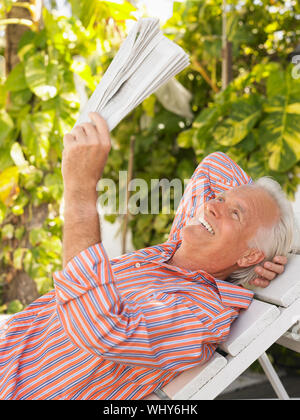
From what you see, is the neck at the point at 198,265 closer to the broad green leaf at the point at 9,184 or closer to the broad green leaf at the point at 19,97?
the broad green leaf at the point at 9,184

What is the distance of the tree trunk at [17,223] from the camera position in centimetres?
291

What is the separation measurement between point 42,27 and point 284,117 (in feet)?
5.05

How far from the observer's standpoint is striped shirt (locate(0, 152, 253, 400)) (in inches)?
39.8

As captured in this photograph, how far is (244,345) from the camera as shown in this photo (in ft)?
3.88

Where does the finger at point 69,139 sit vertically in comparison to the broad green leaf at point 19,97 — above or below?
below

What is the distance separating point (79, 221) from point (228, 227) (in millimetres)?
550

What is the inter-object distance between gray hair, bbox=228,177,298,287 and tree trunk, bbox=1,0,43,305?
1.77 meters

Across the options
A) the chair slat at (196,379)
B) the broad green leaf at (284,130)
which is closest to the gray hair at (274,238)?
the chair slat at (196,379)

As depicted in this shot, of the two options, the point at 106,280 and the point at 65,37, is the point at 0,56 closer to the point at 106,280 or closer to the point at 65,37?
the point at 65,37

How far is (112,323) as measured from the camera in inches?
40.3

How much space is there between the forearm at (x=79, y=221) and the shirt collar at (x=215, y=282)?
0.44 m

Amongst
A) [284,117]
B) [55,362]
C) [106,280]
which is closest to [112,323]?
[106,280]

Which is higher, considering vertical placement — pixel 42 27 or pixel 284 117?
pixel 42 27
